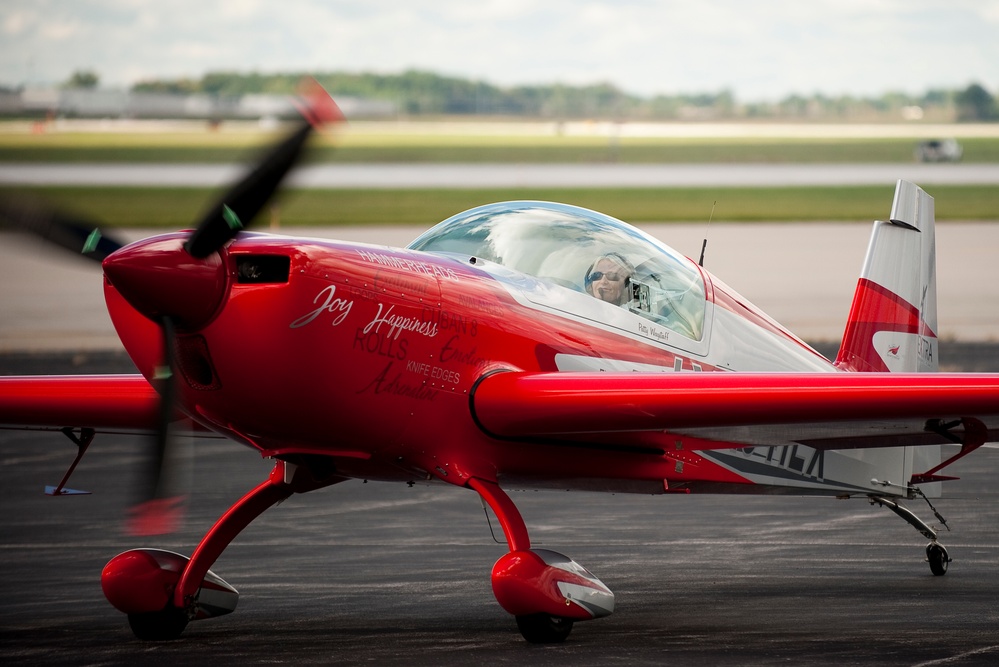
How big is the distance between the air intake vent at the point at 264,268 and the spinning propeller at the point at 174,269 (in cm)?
A: 17

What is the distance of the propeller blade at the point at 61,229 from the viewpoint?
24.4ft

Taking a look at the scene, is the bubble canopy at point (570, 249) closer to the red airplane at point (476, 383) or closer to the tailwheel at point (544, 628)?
the red airplane at point (476, 383)

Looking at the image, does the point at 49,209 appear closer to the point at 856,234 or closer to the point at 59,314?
the point at 59,314

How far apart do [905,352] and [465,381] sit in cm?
415

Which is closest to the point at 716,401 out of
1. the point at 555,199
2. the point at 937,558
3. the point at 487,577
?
the point at 487,577

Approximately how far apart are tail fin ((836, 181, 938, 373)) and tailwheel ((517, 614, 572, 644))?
359 centimetres

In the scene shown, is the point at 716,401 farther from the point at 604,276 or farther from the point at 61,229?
the point at 61,229

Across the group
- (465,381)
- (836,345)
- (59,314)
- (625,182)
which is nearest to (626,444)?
(465,381)

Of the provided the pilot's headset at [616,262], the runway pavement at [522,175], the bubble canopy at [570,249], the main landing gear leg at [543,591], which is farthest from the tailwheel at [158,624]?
the runway pavement at [522,175]

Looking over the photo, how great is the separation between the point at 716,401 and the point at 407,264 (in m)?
1.95

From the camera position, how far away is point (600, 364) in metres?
8.84

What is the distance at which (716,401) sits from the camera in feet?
26.3

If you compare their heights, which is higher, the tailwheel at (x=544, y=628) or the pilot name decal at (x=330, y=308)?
the pilot name decal at (x=330, y=308)

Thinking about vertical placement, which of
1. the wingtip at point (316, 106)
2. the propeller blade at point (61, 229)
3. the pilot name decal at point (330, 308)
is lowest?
the pilot name decal at point (330, 308)
